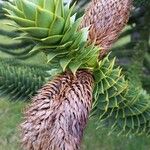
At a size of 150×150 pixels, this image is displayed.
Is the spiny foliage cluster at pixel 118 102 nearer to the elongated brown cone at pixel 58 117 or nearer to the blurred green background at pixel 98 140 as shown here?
the elongated brown cone at pixel 58 117

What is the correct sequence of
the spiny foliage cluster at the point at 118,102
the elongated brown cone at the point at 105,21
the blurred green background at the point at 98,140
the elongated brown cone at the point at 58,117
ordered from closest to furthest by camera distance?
the elongated brown cone at the point at 58,117
the elongated brown cone at the point at 105,21
the spiny foliage cluster at the point at 118,102
the blurred green background at the point at 98,140

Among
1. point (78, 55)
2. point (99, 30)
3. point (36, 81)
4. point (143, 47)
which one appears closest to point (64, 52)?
point (78, 55)

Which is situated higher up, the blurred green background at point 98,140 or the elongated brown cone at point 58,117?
the elongated brown cone at point 58,117

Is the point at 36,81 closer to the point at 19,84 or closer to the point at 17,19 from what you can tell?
the point at 19,84

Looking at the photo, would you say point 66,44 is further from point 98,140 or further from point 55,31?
point 98,140

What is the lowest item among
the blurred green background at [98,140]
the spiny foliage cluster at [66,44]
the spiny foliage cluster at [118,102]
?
the blurred green background at [98,140]

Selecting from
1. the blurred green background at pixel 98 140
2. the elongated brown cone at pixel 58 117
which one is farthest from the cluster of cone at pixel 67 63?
the blurred green background at pixel 98 140

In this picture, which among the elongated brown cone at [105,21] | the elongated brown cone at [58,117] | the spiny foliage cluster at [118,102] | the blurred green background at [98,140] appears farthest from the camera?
the blurred green background at [98,140]
